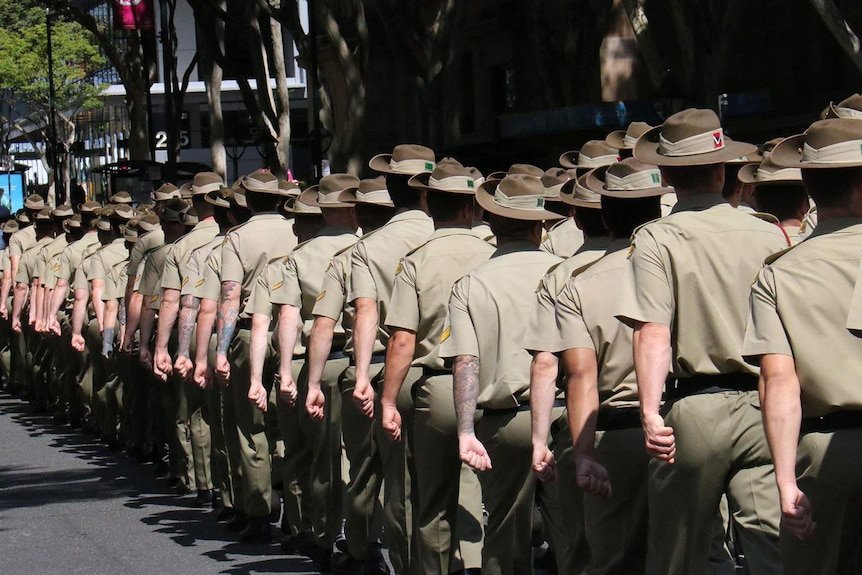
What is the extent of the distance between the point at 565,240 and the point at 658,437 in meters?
4.87

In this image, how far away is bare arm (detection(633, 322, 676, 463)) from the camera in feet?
16.6

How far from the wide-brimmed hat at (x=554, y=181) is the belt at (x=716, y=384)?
121 inches

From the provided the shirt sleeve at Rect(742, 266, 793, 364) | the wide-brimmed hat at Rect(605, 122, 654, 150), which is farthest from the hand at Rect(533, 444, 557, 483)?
the wide-brimmed hat at Rect(605, 122, 654, 150)

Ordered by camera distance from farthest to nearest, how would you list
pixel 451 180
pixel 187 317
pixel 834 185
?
pixel 187 317, pixel 451 180, pixel 834 185

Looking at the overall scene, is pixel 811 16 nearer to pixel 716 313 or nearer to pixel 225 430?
pixel 225 430

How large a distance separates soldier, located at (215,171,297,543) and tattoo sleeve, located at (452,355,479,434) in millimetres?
3480

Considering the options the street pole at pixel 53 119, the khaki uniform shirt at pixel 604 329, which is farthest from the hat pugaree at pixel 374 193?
the street pole at pixel 53 119

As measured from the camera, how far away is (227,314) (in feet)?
32.5

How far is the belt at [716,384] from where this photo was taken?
530 cm

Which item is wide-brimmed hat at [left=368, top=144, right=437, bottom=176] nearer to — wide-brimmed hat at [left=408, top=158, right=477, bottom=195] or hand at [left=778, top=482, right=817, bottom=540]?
wide-brimmed hat at [left=408, top=158, right=477, bottom=195]

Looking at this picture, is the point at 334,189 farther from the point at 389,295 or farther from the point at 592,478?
the point at 592,478

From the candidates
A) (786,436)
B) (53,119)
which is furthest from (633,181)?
(53,119)

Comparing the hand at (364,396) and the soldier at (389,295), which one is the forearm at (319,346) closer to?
the soldier at (389,295)

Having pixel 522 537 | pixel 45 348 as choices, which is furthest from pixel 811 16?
pixel 522 537
